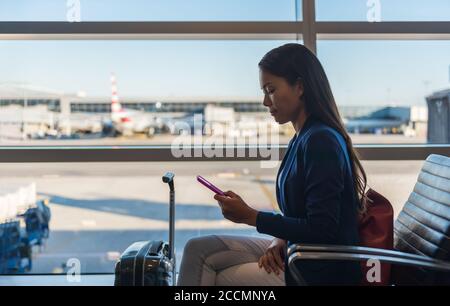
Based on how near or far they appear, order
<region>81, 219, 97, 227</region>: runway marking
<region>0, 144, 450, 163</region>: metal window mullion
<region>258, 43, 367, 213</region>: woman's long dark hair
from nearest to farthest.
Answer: <region>258, 43, 367, 213</region>: woman's long dark hair → <region>0, 144, 450, 163</region>: metal window mullion → <region>81, 219, 97, 227</region>: runway marking

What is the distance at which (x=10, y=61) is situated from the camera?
216 centimetres

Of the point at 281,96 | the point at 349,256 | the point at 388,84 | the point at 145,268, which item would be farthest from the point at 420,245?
the point at 388,84

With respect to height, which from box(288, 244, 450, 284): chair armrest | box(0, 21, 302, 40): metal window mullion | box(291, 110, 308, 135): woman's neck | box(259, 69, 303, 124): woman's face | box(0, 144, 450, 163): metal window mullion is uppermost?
box(0, 21, 302, 40): metal window mullion

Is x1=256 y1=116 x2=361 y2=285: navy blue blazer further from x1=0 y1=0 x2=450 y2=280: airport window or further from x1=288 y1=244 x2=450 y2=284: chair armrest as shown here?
x1=0 y1=0 x2=450 y2=280: airport window

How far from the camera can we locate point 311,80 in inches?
49.7

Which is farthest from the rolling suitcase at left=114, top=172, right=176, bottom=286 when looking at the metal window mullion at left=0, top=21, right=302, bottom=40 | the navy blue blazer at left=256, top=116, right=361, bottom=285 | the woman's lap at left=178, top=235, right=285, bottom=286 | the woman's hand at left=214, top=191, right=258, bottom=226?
the metal window mullion at left=0, top=21, right=302, bottom=40

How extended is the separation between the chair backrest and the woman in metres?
0.25

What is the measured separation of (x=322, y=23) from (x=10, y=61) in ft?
5.48

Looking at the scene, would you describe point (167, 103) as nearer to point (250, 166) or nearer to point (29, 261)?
point (250, 166)

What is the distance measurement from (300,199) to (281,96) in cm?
34

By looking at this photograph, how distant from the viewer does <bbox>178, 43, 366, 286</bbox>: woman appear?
46.0 inches

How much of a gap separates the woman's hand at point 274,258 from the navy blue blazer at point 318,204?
7 cm
